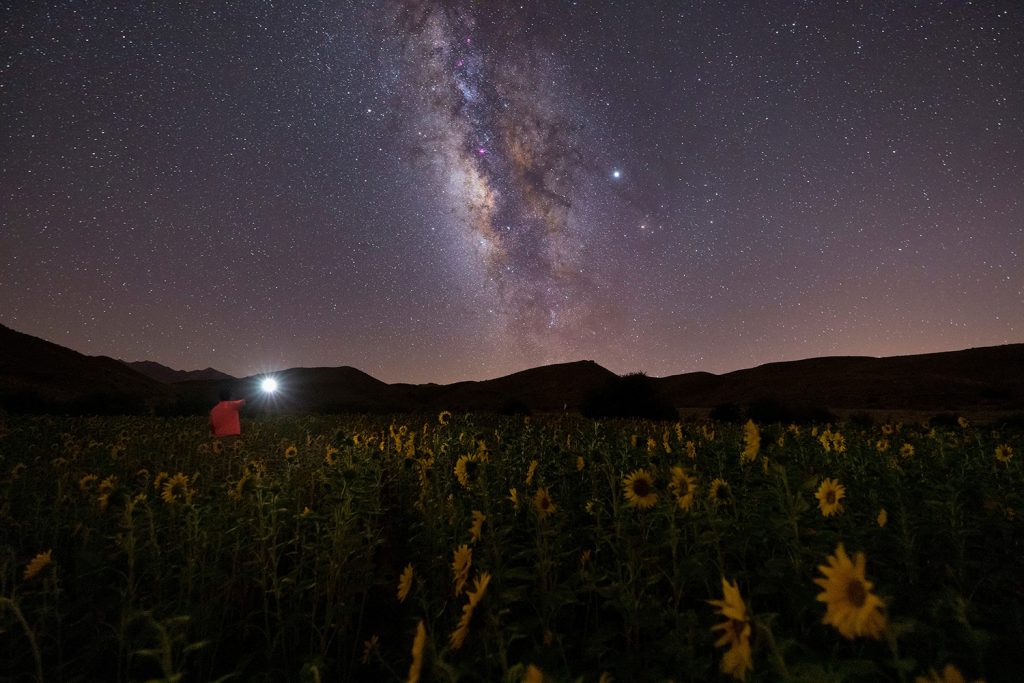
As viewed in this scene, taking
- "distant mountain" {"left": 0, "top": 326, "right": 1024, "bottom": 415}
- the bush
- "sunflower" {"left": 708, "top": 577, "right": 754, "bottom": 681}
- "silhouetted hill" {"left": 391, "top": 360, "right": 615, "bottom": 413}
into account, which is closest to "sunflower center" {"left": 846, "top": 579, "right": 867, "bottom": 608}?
"sunflower" {"left": 708, "top": 577, "right": 754, "bottom": 681}

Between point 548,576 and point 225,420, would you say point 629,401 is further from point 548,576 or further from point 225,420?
point 548,576

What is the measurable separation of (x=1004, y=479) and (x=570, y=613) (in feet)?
16.3

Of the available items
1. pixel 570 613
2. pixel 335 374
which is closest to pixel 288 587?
pixel 570 613

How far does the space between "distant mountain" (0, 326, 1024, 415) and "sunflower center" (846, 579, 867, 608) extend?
24.0 m

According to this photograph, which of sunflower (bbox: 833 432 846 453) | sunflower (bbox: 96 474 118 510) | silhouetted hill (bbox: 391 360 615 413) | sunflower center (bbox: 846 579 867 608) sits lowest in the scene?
sunflower (bbox: 96 474 118 510)

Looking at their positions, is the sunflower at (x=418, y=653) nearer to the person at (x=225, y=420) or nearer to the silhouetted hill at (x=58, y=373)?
the person at (x=225, y=420)

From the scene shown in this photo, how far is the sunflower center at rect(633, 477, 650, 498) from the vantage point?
10.5 ft

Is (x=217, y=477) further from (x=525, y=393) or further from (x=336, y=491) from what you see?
(x=525, y=393)

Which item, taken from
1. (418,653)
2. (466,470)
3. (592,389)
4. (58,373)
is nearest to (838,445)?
(466,470)

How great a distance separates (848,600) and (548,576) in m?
2.14

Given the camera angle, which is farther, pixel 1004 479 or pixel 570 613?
pixel 1004 479

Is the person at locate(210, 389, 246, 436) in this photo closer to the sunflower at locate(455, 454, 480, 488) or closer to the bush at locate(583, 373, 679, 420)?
the sunflower at locate(455, 454, 480, 488)

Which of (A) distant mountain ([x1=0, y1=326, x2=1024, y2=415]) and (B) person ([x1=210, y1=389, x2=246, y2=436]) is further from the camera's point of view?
(A) distant mountain ([x1=0, y1=326, x2=1024, y2=415])

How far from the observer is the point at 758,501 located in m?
3.61
